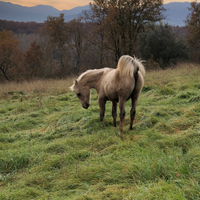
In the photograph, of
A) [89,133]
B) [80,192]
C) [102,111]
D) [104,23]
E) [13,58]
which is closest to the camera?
[80,192]

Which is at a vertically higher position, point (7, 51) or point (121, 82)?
point (7, 51)

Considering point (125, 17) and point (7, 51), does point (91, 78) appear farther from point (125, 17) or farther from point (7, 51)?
point (7, 51)

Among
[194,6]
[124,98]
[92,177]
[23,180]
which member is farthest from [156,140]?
[194,6]

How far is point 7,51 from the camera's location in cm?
2570

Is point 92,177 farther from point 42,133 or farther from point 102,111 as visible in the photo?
point 42,133

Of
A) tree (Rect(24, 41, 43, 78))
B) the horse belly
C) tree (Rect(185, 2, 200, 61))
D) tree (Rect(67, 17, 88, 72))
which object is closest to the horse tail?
the horse belly

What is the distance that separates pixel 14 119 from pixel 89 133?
3.79 metres

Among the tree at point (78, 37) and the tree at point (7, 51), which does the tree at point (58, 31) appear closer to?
the tree at point (78, 37)

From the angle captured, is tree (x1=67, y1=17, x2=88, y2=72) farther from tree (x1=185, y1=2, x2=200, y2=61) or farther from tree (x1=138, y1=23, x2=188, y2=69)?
tree (x1=185, y1=2, x2=200, y2=61)

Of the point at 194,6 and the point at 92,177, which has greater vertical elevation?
the point at 194,6

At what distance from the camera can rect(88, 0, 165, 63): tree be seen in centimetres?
1844

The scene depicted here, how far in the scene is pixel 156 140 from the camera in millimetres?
3363

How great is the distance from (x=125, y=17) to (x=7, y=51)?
59.6 ft

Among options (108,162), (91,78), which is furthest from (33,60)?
(108,162)
